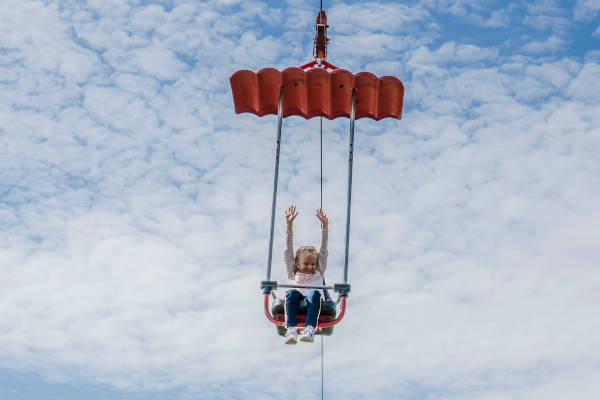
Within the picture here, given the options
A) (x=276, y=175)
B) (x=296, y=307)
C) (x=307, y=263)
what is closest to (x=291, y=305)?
(x=296, y=307)

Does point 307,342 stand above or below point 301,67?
below

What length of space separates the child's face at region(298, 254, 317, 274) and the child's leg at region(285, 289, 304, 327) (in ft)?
1.56

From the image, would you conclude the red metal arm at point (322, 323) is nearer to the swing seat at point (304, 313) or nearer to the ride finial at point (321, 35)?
the swing seat at point (304, 313)

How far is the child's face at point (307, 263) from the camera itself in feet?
42.6

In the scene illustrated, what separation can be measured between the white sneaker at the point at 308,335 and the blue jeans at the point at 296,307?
3.6 inches

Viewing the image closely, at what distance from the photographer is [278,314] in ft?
42.1

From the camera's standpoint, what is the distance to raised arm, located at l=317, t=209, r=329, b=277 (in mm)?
13047

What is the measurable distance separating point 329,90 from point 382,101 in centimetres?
96

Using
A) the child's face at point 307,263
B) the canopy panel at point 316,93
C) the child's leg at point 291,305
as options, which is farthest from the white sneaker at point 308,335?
the canopy panel at point 316,93

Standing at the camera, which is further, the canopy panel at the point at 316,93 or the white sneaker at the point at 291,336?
the canopy panel at the point at 316,93

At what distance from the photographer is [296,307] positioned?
41.2 feet

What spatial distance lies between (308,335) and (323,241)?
1.65 meters

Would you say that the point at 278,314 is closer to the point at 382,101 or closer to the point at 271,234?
the point at 271,234

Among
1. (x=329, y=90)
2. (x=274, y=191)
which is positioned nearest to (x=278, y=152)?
(x=274, y=191)
